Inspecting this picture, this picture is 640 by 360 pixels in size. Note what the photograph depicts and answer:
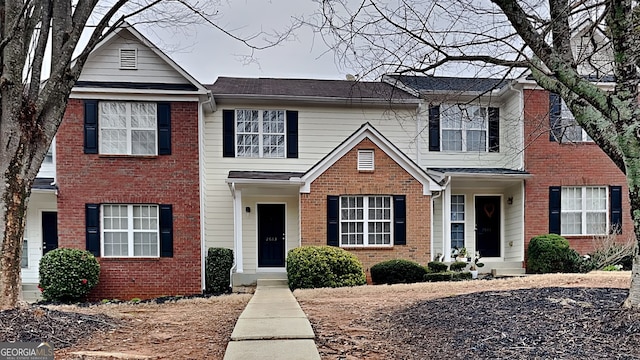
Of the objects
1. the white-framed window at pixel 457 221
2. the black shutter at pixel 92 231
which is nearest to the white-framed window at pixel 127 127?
the black shutter at pixel 92 231

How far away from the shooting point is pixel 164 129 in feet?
41.4

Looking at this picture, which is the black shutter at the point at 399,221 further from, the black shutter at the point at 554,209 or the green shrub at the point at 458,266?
the black shutter at the point at 554,209

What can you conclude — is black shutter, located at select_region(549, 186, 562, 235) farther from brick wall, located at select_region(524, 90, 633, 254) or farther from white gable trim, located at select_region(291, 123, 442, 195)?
white gable trim, located at select_region(291, 123, 442, 195)

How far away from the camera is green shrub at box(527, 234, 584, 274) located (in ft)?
43.4

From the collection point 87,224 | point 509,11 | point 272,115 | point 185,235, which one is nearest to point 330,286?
point 185,235

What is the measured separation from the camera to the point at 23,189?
5699 millimetres

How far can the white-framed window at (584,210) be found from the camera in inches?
566

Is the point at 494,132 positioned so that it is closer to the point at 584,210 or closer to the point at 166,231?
the point at 584,210

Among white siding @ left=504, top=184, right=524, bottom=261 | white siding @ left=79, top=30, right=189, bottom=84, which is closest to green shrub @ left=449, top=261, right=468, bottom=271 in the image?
white siding @ left=504, top=184, right=524, bottom=261

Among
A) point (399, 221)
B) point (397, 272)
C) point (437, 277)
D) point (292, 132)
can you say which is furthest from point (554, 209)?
point (292, 132)

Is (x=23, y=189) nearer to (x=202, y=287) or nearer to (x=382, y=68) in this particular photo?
(x=382, y=68)

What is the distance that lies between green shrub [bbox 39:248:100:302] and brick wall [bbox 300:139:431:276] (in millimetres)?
5591

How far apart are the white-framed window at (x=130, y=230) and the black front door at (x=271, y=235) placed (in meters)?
3.08

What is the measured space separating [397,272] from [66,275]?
832cm
